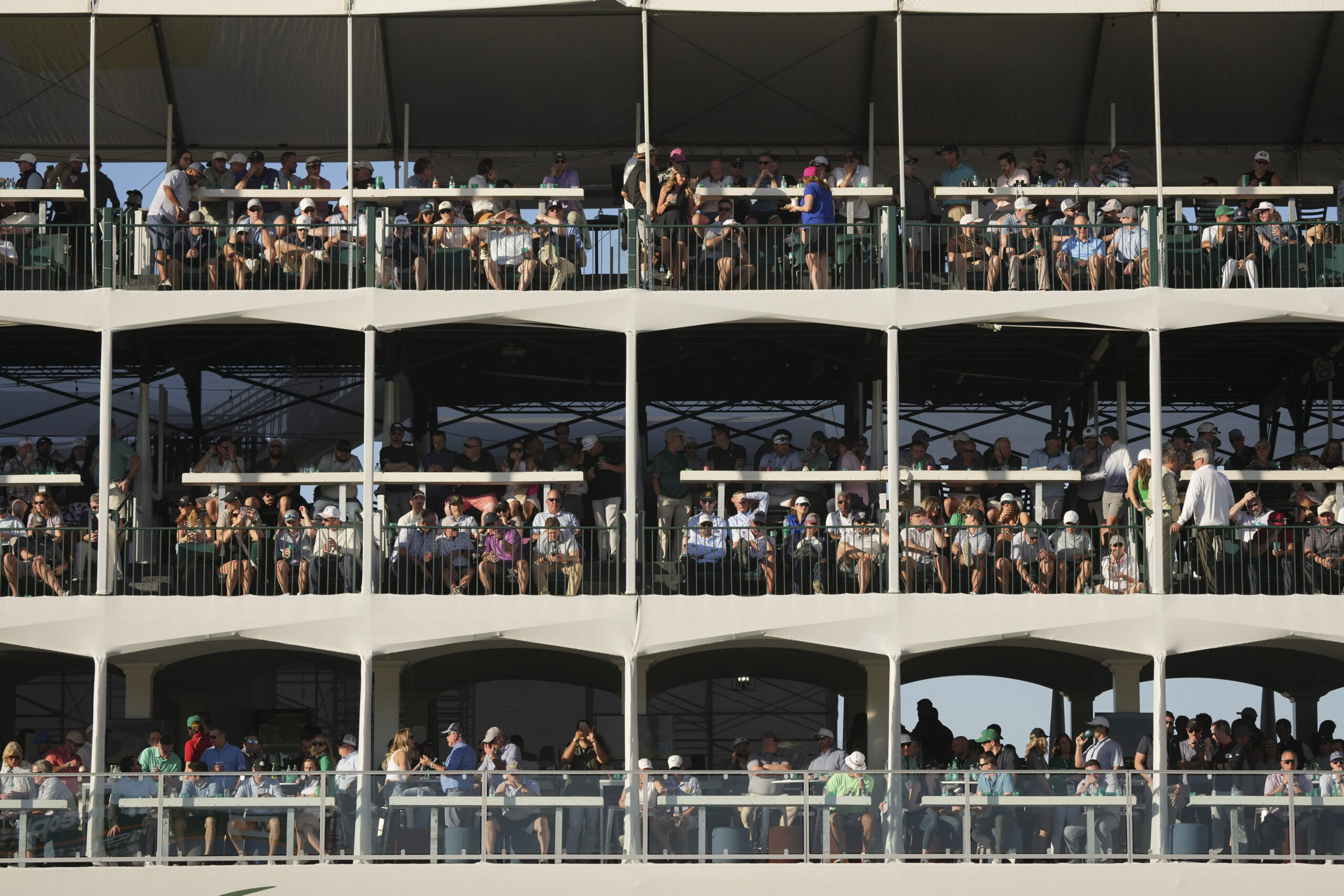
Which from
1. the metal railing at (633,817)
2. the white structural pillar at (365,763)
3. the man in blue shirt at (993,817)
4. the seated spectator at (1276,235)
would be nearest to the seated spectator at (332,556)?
the white structural pillar at (365,763)

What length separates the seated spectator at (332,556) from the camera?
23500 millimetres

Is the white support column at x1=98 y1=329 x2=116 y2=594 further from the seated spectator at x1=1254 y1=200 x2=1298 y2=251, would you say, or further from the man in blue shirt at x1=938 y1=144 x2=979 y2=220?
the seated spectator at x1=1254 y1=200 x2=1298 y2=251

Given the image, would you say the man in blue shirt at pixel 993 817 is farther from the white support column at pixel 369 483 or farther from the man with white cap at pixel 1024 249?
the white support column at pixel 369 483

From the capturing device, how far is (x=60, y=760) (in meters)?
23.6

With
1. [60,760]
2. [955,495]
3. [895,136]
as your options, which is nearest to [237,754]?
[60,760]

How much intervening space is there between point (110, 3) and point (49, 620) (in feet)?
23.4

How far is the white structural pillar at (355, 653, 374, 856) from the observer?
21.1 meters

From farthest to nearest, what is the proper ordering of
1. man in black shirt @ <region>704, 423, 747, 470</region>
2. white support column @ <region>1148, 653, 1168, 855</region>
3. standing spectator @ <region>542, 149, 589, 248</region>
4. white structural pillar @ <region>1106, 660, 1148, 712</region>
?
white structural pillar @ <region>1106, 660, 1148, 712</region>
standing spectator @ <region>542, 149, 589, 248</region>
man in black shirt @ <region>704, 423, 747, 470</region>
white support column @ <region>1148, 653, 1168, 855</region>

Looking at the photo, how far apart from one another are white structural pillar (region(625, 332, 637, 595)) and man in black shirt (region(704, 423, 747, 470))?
3.67 ft

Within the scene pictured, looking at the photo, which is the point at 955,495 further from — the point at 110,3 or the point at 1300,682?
the point at 110,3

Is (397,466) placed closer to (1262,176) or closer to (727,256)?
(727,256)

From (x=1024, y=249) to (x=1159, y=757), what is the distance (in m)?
5.90

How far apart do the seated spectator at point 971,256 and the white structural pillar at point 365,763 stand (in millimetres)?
7844

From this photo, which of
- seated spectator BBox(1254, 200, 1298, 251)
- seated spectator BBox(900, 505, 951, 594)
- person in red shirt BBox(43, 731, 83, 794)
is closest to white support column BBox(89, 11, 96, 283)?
person in red shirt BBox(43, 731, 83, 794)
